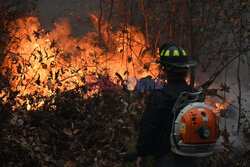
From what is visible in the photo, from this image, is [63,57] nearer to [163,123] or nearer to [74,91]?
[74,91]

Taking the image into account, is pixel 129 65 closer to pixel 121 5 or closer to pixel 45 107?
pixel 121 5

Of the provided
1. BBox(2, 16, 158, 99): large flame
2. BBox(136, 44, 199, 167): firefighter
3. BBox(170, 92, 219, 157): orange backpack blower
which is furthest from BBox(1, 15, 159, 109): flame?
BBox(170, 92, 219, 157): orange backpack blower

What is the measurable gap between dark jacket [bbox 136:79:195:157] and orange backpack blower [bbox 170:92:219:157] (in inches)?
3.7

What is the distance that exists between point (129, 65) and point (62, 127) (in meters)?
2.86

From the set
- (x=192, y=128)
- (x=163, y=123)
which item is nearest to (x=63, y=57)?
(x=163, y=123)

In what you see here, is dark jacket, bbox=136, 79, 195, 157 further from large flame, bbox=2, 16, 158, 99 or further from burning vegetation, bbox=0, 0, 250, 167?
large flame, bbox=2, 16, 158, 99

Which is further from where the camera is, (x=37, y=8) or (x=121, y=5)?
(x=121, y=5)

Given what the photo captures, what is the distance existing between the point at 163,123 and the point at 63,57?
4.63 metres

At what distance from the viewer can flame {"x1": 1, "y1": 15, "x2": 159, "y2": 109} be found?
19.2ft

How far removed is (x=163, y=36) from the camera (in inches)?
335

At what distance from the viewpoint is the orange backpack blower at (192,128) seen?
7.43 ft

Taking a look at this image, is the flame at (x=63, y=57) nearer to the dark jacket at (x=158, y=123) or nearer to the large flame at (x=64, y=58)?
the large flame at (x=64, y=58)

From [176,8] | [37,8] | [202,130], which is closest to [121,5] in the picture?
[176,8]

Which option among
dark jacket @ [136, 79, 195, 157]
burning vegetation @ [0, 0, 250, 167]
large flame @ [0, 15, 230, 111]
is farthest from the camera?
large flame @ [0, 15, 230, 111]
